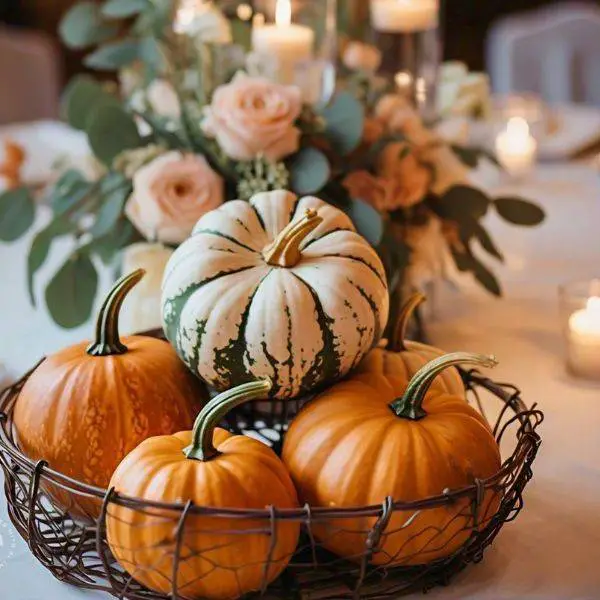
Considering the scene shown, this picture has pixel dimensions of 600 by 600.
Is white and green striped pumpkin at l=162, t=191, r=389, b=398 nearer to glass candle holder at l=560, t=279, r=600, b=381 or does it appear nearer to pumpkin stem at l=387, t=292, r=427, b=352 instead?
pumpkin stem at l=387, t=292, r=427, b=352

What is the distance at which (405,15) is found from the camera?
1.38 m

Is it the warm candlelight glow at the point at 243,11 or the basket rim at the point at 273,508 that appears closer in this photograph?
the basket rim at the point at 273,508

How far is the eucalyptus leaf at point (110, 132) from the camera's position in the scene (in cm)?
108

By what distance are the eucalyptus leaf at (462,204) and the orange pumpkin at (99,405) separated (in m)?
0.53

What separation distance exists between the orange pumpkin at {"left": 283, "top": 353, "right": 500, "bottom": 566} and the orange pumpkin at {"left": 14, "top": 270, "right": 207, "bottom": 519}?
0.11 m

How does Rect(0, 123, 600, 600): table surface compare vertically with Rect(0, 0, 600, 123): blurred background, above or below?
above

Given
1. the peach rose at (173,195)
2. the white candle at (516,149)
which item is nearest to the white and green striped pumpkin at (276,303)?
the peach rose at (173,195)

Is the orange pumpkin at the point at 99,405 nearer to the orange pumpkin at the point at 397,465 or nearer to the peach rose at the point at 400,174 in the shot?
the orange pumpkin at the point at 397,465

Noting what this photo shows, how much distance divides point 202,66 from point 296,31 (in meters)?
0.14

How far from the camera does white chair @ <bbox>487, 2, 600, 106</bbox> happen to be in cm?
315

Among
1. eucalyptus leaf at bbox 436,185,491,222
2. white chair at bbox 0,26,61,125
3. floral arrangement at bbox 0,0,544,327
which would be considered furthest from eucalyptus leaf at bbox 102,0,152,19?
white chair at bbox 0,26,61,125

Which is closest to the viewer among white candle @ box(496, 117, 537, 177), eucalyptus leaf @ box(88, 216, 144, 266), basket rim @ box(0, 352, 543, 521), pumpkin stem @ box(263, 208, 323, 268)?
basket rim @ box(0, 352, 543, 521)

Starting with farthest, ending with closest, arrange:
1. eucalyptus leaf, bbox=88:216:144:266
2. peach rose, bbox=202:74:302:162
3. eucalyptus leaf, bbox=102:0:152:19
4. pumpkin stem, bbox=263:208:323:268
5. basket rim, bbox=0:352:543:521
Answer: eucalyptus leaf, bbox=102:0:152:19 < eucalyptus leaf, bbox=88:216:144:266 < peach rose, bbox=202:74:302:162 < pumpkin stem, bbox=263:208:323:268 < basket rim, bbox=0:352:543:521

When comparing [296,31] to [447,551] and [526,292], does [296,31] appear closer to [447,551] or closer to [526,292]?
[526,292]
